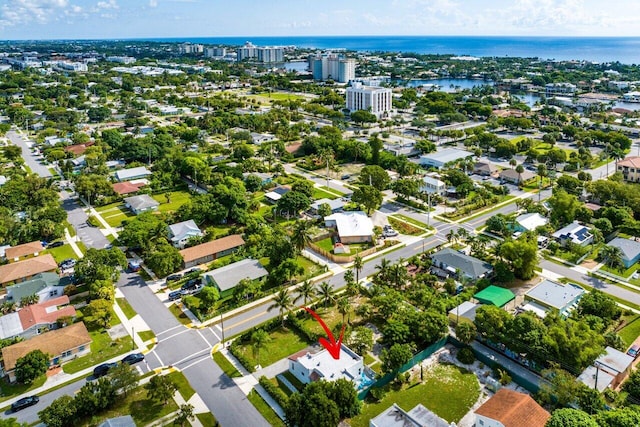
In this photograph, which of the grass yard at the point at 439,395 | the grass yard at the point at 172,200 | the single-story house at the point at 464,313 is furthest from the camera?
the grass yard at the point at 172,200

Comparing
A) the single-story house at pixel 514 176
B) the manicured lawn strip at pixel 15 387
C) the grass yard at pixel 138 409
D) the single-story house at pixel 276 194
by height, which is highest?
the single-story house at pixel 514 176

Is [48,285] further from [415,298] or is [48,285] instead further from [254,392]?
[415,298]

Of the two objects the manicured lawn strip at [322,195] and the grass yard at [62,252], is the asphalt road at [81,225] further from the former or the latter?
the manicured lawn strip at [322,195]

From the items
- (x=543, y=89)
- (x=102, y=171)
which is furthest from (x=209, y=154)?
(x=543, y=89)

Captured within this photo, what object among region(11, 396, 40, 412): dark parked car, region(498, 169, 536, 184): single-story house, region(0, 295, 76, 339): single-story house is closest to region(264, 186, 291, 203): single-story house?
region(0, 295, 76, 339): single-story house

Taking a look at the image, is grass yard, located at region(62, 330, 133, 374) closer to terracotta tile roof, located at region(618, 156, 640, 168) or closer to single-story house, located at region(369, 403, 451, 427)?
single-story house, located at region(369, 403, 451, 427)

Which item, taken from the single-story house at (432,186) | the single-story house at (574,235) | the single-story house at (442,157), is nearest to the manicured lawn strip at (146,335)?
the single-story house at (432,186)

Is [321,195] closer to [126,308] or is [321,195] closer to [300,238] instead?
[300,238]
